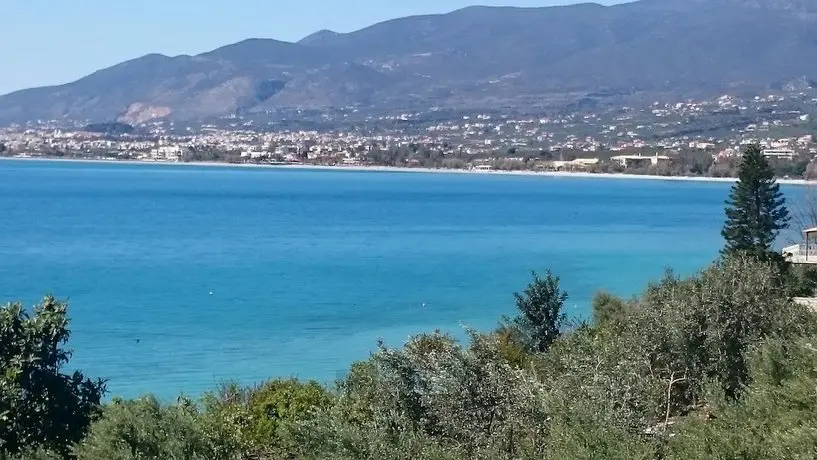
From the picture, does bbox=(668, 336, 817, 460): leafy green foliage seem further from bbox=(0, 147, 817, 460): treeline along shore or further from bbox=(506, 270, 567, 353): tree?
bbox=(506, 270, 567, 353): tree

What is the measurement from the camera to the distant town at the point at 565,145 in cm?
12086

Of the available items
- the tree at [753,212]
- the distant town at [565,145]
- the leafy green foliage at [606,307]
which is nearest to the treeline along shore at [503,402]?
the leafy green foliage at [606,307]

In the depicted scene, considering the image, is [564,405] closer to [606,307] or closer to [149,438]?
[149,438]

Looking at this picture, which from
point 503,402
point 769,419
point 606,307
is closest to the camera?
point 769,419

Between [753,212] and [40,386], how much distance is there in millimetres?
21537

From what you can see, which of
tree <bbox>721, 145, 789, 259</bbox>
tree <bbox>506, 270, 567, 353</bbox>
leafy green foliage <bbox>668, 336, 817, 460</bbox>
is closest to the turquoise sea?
tree <bbox>506, 270, 567, 353</bbox>

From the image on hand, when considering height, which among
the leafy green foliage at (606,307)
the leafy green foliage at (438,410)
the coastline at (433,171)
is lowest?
the coastline at (433,171)

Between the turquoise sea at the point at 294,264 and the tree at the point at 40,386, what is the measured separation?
10.5m

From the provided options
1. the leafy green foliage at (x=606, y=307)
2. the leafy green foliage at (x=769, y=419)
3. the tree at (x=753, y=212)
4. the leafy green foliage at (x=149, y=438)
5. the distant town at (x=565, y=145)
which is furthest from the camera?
the distant town at (x=565, y=145)

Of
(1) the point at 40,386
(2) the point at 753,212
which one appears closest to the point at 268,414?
(1) the point at 40,386

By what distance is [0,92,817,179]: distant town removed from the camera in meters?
121

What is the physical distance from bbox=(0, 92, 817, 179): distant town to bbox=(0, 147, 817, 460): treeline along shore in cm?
8797

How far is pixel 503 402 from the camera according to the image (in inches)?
414

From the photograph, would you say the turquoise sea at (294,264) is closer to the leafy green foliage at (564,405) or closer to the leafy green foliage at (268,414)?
the leafy green foliage at (268,414)
